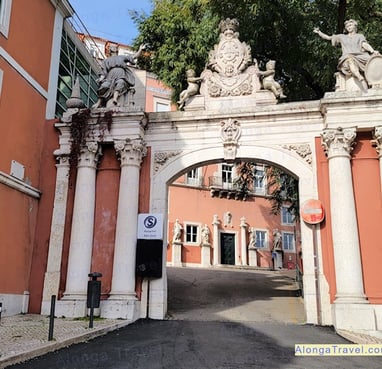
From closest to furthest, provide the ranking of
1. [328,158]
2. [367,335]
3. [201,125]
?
[367,335]
[328,158]
[201,125]

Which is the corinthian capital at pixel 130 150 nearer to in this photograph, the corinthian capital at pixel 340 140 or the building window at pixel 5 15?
the building window at pixel 5 15

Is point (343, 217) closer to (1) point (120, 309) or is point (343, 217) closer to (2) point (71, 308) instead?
(1) point (120, 309)

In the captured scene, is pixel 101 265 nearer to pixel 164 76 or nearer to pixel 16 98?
pixel 16 98

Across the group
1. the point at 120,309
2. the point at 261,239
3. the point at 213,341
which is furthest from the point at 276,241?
the point at 213,341

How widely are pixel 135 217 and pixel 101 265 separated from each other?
1.40 m

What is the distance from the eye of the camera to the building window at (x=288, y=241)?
1341 inches

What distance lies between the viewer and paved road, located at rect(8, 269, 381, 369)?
542 centimetres

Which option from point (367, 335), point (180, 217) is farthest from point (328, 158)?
point (180, 217)

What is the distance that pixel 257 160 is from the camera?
1076cm

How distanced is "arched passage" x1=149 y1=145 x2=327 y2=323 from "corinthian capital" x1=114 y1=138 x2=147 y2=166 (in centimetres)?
64

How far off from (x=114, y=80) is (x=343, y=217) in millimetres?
6495

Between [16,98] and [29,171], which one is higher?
[16,98]

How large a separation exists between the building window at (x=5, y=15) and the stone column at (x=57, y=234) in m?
3.04

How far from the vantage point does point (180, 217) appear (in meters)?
30.5
